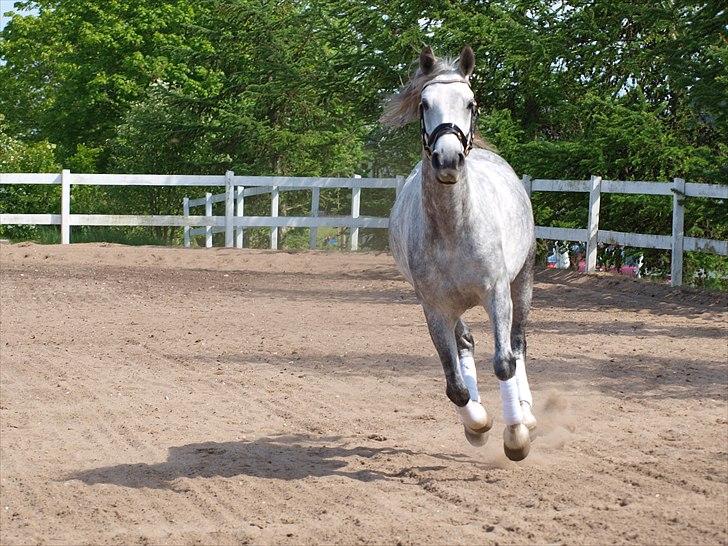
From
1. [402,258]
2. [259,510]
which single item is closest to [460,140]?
[402,258]

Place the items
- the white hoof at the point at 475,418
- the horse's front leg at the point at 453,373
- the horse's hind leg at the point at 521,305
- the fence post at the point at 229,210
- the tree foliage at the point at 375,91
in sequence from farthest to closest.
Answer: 1. the fence post at the point at 229,210
2. the tree foliage at the point at 375,91
3. the horse's hind leg at the point at 521,305
4. the white hoof at the point at 475,418
5. the horse's front leg at the point at 453,373

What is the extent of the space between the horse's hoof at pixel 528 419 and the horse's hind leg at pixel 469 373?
0.69 feet

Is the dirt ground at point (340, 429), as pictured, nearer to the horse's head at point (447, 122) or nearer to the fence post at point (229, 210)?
the horse's head at point (447, 122)

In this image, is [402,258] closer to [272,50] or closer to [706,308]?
[706,308]

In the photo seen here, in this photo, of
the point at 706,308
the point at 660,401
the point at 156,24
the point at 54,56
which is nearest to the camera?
the point at 660,401

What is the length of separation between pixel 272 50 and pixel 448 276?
25923mm

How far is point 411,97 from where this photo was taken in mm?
6641

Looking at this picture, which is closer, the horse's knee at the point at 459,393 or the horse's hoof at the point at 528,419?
the horse's knee at the point at 459,393

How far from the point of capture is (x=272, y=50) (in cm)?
3105

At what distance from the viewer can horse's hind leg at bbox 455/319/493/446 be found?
21.4ft

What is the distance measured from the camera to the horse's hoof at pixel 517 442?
6.23 meters

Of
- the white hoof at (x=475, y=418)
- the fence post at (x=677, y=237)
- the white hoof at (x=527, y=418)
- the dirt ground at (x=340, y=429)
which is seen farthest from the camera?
the fence post at (x=677, y=237)

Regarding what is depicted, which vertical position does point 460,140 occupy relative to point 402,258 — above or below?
above

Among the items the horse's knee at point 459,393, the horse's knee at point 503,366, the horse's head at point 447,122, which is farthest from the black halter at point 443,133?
the horse's knee at point 459,393
